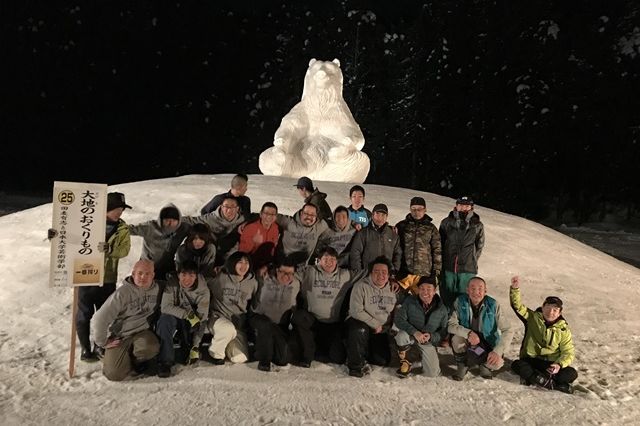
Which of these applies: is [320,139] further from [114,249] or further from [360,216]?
[114,249]

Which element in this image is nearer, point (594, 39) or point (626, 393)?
point (626, 393)

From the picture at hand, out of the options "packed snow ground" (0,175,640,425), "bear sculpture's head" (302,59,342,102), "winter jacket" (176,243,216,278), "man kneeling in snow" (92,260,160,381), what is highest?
"bear sculpture's head" (302,59,342,102)

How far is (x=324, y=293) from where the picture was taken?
4.47 metres

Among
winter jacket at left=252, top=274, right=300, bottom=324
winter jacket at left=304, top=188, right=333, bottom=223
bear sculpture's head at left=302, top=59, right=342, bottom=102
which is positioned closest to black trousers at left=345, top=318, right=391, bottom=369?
winter jacket at left=252, top=274, right=300, bottom=324

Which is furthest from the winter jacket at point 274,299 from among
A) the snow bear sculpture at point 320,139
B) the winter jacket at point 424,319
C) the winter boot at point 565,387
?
the snow bear sculpture at point 320,139

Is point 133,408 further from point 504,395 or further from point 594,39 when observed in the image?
point 594,39

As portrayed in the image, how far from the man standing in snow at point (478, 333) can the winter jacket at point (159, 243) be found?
2.27 meters

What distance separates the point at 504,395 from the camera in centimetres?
384

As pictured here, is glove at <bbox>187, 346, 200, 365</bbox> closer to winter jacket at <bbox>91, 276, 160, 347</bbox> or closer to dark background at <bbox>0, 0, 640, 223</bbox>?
winter jacket at <bbox>91, 276, 160, 347</bbox>

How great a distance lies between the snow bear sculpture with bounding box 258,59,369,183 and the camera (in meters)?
8.74

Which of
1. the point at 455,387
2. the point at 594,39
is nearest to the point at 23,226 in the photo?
the point at 455,387

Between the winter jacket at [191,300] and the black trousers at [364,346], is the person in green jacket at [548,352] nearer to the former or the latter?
the black trousers at [364,346]

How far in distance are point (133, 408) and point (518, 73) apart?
1755 cm

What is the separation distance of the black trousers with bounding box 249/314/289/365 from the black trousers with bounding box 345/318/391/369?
1.60 feet
